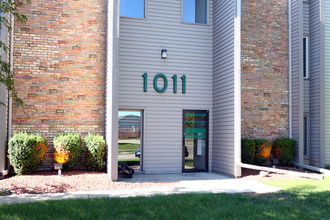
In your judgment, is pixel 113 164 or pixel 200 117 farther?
pixel 200 117

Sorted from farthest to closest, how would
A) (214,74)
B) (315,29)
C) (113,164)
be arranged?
(315,29) < (214,74) < (113,164)

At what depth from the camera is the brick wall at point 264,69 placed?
11.0 meters

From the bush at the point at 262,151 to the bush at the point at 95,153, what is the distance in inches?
206

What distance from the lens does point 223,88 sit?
1009cm

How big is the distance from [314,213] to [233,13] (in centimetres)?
652

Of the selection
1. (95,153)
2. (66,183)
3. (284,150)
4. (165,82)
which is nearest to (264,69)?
(284,150)

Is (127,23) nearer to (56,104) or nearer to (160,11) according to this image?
(160,11)

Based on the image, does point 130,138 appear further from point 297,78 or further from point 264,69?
point 297,78

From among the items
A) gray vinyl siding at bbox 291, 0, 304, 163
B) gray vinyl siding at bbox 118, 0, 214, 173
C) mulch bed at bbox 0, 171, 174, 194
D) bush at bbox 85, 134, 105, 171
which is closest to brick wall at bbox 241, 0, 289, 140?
gray vinyl siding at bbox 291, 0, 304, 163

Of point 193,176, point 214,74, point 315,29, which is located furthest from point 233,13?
point 193,176

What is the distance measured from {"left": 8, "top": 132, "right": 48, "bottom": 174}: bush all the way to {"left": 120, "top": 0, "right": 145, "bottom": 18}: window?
495cm

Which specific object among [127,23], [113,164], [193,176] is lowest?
[193,176]

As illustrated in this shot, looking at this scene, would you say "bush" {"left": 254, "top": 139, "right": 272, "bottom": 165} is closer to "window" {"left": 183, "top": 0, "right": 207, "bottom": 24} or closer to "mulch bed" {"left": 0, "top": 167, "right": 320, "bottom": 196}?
"mulch bed" {"left": 0, "top": 167, "right": 320, "bottom": 196}

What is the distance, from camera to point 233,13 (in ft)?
31.3
